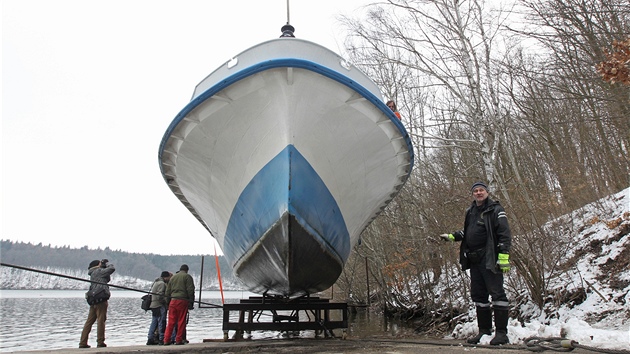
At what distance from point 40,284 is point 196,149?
6790 inches

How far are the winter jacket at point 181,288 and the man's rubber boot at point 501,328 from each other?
15.1 feet

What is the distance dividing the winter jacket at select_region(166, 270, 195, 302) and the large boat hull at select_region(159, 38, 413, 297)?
176cm

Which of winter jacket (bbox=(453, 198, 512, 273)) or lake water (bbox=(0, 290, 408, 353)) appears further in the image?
lake water (bbox=(0, 290, 408, 353))

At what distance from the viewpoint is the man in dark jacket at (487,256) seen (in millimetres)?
3676

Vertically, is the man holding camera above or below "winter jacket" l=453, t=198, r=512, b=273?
below

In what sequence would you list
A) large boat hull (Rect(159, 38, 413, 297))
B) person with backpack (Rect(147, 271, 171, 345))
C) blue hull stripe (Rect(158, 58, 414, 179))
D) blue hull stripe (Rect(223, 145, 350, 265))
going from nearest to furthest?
blue hull stripe (Rect(158, 58, 414, 179))
large boat hull (Rect(159, 38, 413, 297))
blue hull stripe (Rect(223, 145, 350, 265))
person with backpack (Rect(147, 271, 171, 345))

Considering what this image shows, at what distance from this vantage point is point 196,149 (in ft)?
15.1

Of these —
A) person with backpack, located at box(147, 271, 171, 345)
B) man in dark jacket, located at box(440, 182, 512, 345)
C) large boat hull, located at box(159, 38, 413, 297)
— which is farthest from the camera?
person with backpack, located at box(147, 271, 171, 345)

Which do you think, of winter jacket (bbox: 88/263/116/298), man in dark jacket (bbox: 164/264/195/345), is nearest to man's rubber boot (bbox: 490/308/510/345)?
man in dark jacket (bbox: 164/264/195/345)

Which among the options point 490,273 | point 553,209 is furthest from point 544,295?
point 490,273

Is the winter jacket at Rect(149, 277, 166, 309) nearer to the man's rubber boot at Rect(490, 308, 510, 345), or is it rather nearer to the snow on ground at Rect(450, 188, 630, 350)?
the snow on ground at Rect(450, 188, 630, 350)

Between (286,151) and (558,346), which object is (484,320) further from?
(286,151)

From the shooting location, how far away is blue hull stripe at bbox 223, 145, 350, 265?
425 cm

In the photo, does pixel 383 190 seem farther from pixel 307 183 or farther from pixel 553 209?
pixel 553 209
